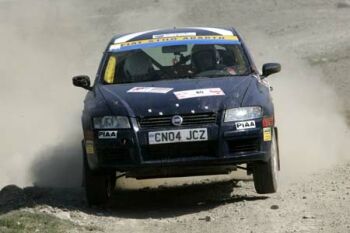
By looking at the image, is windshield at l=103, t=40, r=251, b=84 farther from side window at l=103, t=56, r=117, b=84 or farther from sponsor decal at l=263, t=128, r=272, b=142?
sponsor decal at l=263, t=128, r=272, b=142


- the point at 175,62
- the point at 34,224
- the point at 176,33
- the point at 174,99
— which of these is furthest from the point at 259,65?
the point at 34,224

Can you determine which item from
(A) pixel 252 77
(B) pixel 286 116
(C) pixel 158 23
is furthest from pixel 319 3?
(A) pixel 252 77

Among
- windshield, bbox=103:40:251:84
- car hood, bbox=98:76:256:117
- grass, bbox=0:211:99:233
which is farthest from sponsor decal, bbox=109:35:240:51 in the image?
grass, bbox=0:211:99:233

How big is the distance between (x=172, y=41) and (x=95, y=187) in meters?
2.16

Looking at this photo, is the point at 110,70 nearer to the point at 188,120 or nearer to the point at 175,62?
the point at 175,62

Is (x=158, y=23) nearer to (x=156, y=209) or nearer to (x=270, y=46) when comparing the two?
(x=270, y=46)

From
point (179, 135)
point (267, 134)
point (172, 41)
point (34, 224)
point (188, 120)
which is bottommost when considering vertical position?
point (34, 224)

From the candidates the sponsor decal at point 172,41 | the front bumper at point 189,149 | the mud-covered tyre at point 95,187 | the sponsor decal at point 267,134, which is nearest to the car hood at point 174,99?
the front bumper at point 189,149

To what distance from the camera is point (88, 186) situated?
840 cm

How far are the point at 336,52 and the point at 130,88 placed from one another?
14024mm

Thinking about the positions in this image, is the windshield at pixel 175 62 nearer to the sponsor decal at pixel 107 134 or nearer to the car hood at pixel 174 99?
the car hood at pixel 174 99

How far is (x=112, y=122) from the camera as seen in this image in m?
8.00

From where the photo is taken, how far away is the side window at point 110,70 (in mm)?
9234

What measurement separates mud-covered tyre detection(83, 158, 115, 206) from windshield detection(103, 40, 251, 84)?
1.18 metres
